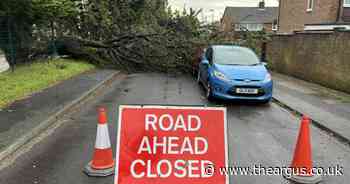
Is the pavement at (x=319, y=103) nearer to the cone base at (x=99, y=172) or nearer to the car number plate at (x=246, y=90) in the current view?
the car number plate at (x=246, y=90)

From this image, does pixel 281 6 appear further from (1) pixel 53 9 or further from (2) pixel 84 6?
(1) pixel 53 9

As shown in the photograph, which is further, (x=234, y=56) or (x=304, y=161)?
(x=234, y=56)

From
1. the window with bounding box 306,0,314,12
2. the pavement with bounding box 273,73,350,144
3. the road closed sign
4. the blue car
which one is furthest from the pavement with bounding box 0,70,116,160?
the window with bounding box 306,0,314,12

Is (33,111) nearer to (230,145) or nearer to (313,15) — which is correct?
(230,145)

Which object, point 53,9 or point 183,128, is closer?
point 183,128

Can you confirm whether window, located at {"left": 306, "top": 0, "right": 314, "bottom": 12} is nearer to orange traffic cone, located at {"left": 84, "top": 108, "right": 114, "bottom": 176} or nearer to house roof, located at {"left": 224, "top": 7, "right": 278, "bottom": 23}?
orange traffic cone, located at {"left": 84, "top": 108, "right": 114, "bottom": 176}

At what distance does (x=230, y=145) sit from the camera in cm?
552

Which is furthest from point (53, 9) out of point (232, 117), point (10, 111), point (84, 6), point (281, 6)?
point (281, 6)

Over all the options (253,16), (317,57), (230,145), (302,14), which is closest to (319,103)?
(317,57)

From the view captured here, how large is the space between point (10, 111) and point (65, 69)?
658 cm

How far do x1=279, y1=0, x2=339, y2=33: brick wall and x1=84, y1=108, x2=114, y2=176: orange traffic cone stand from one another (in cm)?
2138

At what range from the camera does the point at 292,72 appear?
619 inches

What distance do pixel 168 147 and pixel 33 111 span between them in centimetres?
457

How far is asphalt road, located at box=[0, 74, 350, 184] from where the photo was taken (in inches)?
166
